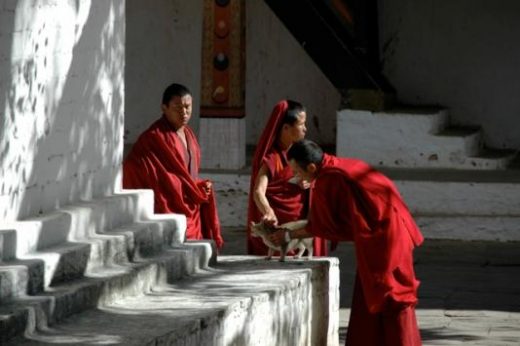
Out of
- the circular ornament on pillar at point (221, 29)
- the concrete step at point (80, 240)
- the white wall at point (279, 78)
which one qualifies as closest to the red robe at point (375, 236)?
the concrete step at point (80, 240)

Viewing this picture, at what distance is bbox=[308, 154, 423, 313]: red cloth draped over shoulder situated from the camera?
9.28 metres

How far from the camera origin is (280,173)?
1107 cm

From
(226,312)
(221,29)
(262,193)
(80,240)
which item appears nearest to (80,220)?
(80,240)

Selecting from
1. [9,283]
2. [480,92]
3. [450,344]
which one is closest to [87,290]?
[9,283]

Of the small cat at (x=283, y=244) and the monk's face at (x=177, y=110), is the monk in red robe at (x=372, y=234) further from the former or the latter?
the monk's face at (x=177, y=110)

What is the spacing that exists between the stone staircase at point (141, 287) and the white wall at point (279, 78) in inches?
291

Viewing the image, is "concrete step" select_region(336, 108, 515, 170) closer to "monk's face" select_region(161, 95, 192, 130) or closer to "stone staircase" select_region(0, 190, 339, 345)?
"monk's face" select_region(161, 95, 192, 130)

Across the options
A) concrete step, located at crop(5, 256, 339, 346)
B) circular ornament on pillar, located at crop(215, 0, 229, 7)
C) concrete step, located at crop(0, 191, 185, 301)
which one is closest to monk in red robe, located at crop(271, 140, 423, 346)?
concrete step, located at crop(5, 256, 339, 346)

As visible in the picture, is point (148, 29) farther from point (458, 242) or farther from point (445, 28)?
point (458, 242)

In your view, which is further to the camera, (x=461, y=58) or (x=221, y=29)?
(x=461, y=58)

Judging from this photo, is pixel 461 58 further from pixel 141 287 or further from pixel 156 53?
pixel 141 287

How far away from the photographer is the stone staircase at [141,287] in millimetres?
7738

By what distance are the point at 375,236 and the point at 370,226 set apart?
0.24 ft

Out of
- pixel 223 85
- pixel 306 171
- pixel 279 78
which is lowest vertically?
pixel 306 171
